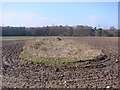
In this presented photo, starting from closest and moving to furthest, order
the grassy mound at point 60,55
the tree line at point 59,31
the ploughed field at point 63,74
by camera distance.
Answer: the ploughed field at point 63,74, the grassy mound at point 60,55, the tree line at point 59,31

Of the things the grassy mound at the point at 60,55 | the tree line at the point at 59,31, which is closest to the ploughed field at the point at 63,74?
the grassy mound at the point at 60,55

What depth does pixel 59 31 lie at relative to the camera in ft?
A: 146

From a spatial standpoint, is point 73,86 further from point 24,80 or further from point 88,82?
point 24,80

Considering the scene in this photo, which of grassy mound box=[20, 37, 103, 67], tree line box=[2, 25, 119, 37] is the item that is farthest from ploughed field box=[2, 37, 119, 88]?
tree line box=[2, 25, 119, 37]

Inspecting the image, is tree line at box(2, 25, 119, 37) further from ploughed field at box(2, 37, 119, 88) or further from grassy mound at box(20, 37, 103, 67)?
ploughed field at box(2, 37, 119, 88)

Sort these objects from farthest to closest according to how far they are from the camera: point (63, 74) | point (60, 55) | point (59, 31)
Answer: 1. point (59, 31)
2. point (60, 55)
3. point (63, 74)

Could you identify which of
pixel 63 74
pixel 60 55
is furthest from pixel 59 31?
pixel 63 74

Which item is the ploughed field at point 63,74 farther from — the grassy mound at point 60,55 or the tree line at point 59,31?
the tree line at point 59,31

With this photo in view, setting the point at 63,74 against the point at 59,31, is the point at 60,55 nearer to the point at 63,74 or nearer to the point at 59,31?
the point at 63,74

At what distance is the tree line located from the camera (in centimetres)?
4262

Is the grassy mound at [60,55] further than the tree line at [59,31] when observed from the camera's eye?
No

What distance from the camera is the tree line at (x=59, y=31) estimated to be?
42.6 metres

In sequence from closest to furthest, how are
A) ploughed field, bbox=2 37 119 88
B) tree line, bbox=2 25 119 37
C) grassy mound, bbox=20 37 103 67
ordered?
ploughed field, bbox=2 37 119 88 → grassy mound, bbox=20 37 103 67 → tree line, bbox=2 25 119 37

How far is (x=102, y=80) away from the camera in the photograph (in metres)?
6.50
